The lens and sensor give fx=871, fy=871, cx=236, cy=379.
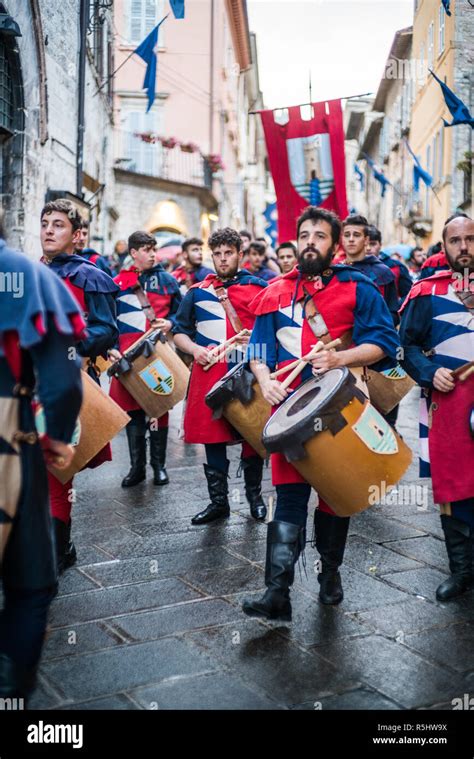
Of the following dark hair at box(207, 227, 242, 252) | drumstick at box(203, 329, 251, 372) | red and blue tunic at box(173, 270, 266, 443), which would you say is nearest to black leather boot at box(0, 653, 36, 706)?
red and blue tunic at box(173, 270, 266, 443)

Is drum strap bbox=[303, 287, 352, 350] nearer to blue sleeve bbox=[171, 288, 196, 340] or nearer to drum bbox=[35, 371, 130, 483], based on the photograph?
drum bbox=[35, 371, 130, 483]

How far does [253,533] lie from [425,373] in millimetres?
1632

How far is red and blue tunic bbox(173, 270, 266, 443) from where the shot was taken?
234 inches

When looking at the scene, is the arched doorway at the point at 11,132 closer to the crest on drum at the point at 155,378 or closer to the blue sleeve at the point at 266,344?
the crest on drum at the point at 155,378

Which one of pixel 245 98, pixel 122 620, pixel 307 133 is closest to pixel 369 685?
pixel 122 620

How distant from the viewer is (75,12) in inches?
392

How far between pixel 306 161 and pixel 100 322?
4.53m

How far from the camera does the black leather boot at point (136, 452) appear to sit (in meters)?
6.78

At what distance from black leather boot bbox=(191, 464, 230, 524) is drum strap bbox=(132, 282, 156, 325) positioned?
5.53 feet

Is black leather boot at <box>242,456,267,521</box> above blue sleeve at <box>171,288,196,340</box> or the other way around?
the other way around

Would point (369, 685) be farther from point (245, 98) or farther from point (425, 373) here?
point (245, 98)

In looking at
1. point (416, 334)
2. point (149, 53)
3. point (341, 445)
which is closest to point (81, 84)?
point (149, 53)

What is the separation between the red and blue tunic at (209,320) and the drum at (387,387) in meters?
1.03

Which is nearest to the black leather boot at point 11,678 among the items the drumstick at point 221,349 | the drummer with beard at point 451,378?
the drummer with beard at point 451,378
